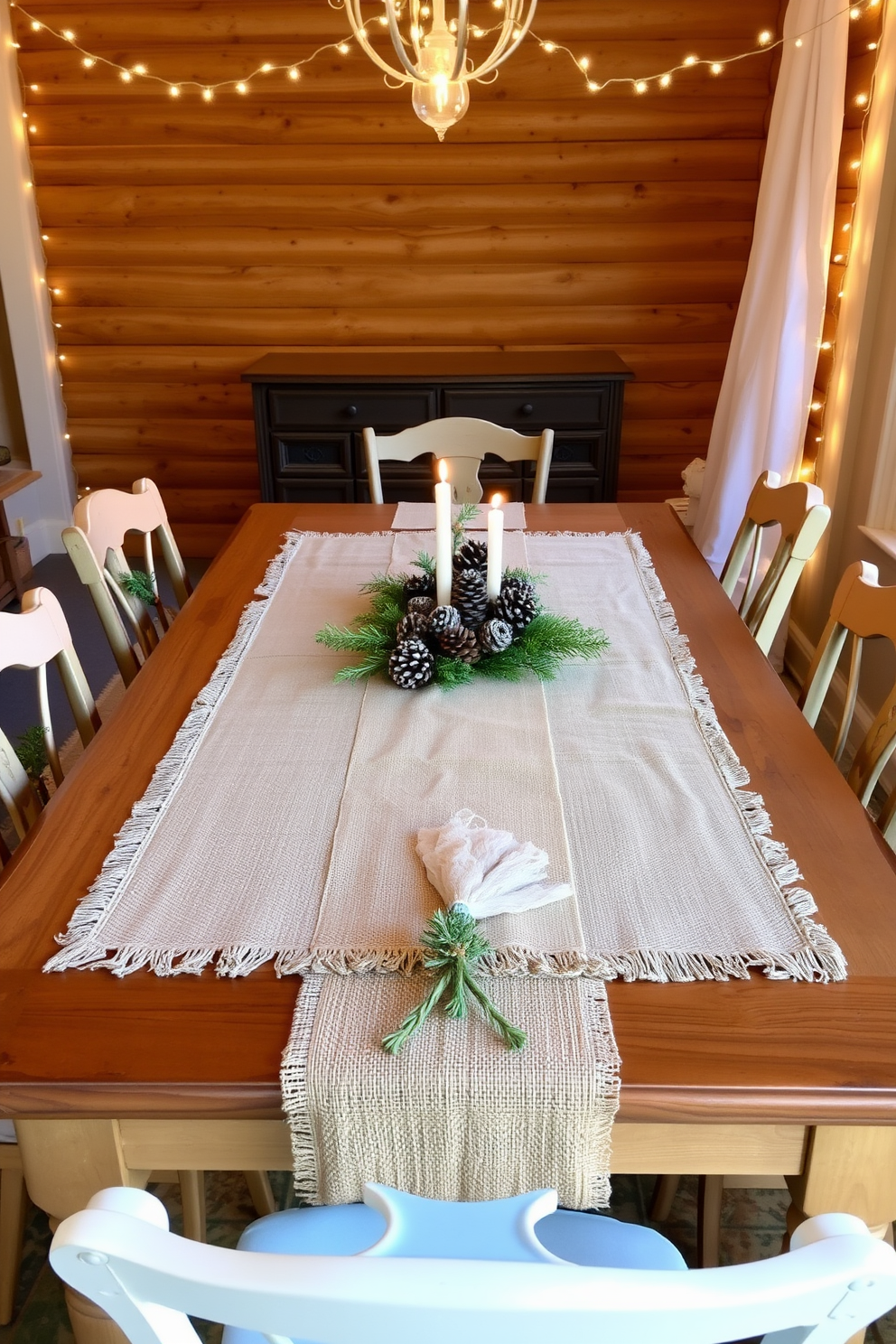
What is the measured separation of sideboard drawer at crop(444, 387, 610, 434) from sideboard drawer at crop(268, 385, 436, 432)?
10 cm

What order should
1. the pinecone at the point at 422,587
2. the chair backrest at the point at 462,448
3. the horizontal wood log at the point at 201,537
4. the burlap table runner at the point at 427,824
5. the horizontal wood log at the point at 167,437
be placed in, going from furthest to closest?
the horizontal wood log at the point at 201,537 → the horizontal wood log at the point at 167,437 → the chair backrest at the point at 462,448 → the pinecone at the point at 422,587 → the burlap table runner at the point at 427,824

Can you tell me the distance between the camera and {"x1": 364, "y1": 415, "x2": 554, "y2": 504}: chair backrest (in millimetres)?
2480

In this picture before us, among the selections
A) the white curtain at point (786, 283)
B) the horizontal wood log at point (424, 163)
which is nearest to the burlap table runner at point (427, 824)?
the white curtain at point (786, 283)

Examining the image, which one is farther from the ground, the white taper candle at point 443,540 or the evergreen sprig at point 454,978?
the white taper candle at point 443,540

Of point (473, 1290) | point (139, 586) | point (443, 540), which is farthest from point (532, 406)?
point (473, 1290)

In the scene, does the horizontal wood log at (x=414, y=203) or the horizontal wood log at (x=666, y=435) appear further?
the horizontal wood log at (x=666, y=435)

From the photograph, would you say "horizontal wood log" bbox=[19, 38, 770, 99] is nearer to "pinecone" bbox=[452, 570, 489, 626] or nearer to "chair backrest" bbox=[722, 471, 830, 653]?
"chair backrest" bbox=[722, 471, 830, 653]

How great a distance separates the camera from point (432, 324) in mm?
3854

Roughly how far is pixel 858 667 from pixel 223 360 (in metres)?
3.13

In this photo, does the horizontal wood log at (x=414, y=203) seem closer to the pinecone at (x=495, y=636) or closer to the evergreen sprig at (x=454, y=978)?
the pinecone at (x=495, y=636)

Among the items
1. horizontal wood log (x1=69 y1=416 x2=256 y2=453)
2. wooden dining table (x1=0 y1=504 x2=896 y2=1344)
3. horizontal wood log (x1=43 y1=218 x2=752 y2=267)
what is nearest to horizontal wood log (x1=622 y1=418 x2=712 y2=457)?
horizontal wood log (x1=43 y1=218 x2=752 y2=267)

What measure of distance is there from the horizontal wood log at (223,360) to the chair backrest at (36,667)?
2.53 metres

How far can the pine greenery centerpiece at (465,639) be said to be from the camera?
1.44 metres

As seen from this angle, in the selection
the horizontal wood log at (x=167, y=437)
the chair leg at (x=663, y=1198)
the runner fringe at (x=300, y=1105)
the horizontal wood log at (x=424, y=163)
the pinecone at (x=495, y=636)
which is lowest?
the chair leg at (x=663, y=1198)
